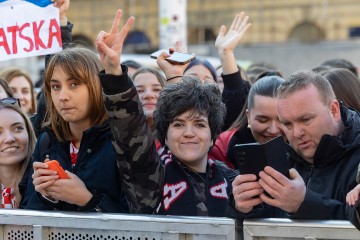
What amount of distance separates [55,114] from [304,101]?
4.62 feet

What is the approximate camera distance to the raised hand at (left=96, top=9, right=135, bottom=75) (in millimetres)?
3764

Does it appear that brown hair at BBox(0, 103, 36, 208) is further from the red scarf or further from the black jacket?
the black jacket

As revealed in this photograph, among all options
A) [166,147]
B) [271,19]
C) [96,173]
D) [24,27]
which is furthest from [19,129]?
[271,19]

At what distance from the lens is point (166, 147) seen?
469cm

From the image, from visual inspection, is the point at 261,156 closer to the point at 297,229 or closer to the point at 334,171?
the point at 297,229

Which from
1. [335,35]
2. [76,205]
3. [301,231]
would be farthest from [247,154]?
[335,35]

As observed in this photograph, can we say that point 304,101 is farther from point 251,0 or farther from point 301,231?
point 251,0

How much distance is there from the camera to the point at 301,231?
3.20 m

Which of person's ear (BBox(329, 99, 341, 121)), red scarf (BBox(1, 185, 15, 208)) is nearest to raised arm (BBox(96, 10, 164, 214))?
person's ear (BBox(329, 99, 341, 121))

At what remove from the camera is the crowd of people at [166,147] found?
3.52m

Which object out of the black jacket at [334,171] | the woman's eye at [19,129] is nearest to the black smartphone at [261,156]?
the black jacket at [334,171]

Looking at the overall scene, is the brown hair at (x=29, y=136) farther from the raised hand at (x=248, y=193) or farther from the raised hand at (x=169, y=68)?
the raised hand at (x=248, y=193)

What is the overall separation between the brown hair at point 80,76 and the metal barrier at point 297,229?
128 centimetres

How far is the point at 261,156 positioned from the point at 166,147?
144 centimetres
